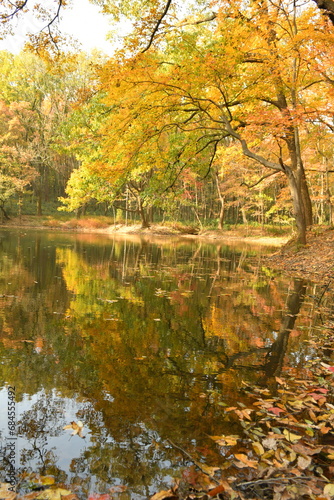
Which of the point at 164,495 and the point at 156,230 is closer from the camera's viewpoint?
the point at 164,495

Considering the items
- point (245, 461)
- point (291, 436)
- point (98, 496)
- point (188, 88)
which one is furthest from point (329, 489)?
point (188, 88)

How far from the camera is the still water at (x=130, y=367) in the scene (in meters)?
2.16

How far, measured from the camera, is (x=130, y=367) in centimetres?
348

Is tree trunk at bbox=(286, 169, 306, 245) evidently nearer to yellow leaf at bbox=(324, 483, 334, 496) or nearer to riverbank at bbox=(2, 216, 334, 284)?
riverbank at bbox=(2, 216, 334, 284)

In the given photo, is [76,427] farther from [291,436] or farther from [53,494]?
[291,436]

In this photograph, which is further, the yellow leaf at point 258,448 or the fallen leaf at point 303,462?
the yellow leaf at point 258,448

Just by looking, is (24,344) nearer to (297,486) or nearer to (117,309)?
(117,309)

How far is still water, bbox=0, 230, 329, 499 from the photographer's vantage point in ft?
7.07

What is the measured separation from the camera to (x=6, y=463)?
2.06 metres

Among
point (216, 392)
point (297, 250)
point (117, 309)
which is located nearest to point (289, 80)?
point (297, 250)

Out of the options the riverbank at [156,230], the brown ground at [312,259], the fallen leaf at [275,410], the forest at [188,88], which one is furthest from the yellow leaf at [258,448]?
the riverbank at [156,230]

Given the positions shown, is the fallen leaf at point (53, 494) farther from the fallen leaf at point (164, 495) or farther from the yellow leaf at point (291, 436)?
the yellow leaf at point (291, 436)

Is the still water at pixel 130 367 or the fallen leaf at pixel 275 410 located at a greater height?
the fallen leaf at pixel 275 410

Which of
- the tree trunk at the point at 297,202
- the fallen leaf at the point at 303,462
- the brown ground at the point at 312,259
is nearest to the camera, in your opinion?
the fallen leaf at the point at 303,462
